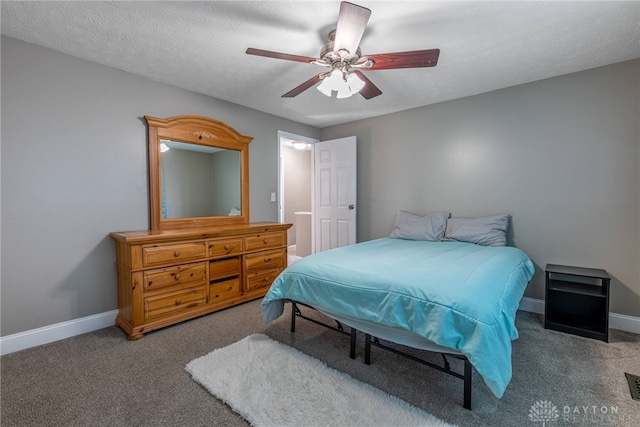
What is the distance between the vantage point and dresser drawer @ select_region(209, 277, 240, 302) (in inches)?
111

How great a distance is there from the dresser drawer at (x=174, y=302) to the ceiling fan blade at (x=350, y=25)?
7.83 ft

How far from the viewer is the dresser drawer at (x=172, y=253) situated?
7.75 feet

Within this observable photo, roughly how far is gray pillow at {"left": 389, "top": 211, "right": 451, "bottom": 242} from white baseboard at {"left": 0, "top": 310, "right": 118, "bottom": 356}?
3.12 metres

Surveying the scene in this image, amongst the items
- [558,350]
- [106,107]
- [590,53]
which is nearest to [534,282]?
[558,350]

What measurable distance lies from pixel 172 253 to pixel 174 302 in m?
0.45

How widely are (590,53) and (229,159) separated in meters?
3.60

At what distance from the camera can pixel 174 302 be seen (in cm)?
254

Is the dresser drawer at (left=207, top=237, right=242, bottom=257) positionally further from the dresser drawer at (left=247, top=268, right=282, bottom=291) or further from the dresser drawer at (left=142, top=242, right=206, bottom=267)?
the dresser drawer at (left=247, top=268, right=282, bottom=291)

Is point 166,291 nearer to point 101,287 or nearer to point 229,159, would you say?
point 101,287

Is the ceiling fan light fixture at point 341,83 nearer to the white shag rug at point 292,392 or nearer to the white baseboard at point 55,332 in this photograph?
the white shag rug at point 292,392

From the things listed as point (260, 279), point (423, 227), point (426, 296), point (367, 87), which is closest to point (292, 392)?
point (426, 296)

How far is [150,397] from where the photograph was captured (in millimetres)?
Answer: 1630

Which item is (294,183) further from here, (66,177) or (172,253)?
(66,177)

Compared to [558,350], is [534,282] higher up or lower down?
higher up
